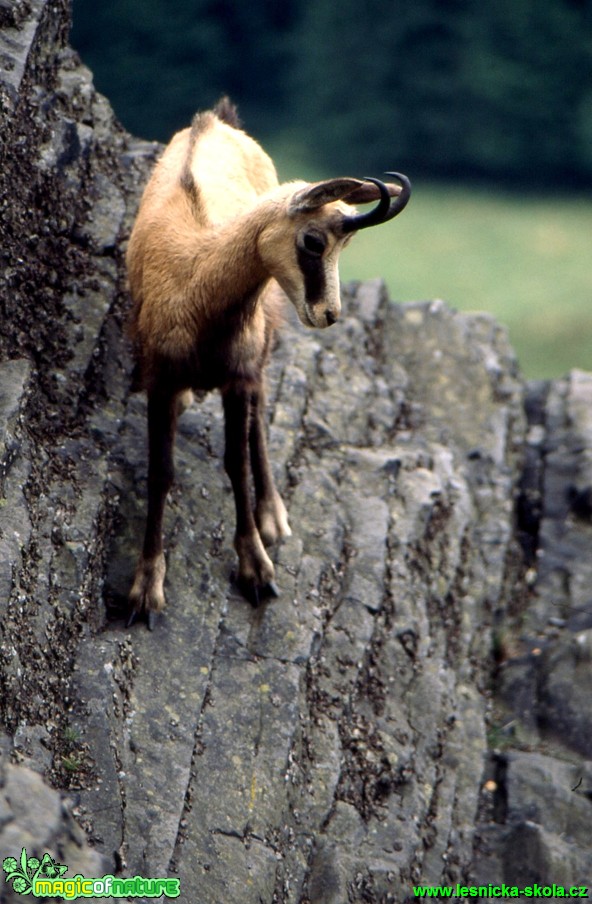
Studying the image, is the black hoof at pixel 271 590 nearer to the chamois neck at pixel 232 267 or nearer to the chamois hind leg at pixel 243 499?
the chamois hind leg at pixel 243 499

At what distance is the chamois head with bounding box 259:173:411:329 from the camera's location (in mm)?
4820

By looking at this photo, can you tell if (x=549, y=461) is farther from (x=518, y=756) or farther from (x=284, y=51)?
(x=284, y=51)

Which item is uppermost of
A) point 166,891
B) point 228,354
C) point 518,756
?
point 228,354

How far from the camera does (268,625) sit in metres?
5.93

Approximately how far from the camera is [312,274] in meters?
4.95

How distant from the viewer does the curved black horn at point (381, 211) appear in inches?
185

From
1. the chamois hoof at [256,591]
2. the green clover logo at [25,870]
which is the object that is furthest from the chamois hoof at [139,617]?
the green clover logo at [25,870]

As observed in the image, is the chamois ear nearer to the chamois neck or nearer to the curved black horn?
the curved black horn

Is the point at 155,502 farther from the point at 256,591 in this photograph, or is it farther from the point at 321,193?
the point at 321,193

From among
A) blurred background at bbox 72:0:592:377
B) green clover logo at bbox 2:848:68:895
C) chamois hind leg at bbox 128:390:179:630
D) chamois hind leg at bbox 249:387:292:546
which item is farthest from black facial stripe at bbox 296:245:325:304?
blurred background at bbox 72:0:592:377

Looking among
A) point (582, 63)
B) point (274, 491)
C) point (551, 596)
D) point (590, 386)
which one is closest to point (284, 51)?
point (582, 63)

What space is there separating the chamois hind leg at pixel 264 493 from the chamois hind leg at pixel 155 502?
2.01 ft

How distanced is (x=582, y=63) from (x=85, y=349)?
13.9m

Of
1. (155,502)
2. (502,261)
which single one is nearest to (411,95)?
(502,261)
